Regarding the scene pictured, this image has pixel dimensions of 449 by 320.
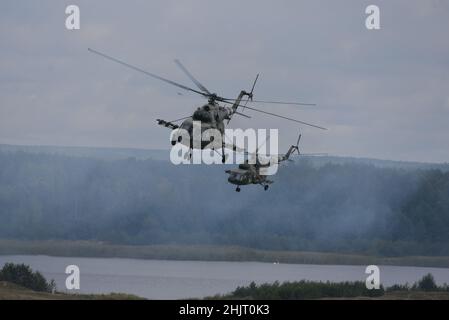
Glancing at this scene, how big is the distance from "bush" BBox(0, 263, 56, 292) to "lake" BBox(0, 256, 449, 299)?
27.8ft

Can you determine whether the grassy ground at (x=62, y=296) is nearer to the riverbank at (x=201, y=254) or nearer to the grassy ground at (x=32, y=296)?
the grassy ground at (x=32, y=296)

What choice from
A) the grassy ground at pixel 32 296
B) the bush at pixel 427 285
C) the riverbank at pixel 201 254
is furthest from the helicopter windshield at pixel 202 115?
the riverbank at pixel 201 254

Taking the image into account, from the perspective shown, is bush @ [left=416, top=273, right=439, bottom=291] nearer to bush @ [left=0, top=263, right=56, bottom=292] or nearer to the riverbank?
bush @ [left=0, top=263, right=56, bottom=292]

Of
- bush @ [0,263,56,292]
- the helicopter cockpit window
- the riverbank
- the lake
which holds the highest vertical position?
the riverbank

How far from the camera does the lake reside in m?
117

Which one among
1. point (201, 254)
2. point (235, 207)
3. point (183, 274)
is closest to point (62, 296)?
point (183, 274)

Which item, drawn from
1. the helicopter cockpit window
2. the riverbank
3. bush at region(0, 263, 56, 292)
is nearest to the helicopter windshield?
the helicopter cockpit window

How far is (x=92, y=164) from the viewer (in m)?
195

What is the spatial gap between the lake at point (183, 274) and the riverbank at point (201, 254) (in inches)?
87.0

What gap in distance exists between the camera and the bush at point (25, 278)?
9912cm
